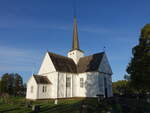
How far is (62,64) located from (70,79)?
3.86 metres

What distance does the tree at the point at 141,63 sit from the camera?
20.9m

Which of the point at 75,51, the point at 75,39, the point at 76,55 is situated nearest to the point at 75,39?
the point at 75,39

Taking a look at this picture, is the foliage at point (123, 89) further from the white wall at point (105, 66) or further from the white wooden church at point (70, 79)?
the white wooden church at point (70, 79)

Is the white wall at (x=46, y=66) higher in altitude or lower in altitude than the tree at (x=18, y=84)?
higher

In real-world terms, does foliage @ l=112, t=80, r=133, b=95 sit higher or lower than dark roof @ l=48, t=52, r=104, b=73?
lower

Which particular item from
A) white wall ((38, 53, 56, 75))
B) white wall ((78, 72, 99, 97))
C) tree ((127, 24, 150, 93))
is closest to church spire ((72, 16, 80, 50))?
white wall ((38, 53, 56, 75))

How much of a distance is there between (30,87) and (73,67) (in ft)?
35.3

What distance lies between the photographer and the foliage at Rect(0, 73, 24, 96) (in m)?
48.3

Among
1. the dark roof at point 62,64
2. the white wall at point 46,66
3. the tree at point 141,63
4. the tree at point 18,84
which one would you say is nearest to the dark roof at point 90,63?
the dark roof at point 62,64

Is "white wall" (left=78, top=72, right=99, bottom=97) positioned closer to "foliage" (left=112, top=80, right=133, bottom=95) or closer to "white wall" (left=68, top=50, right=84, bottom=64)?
"white wall" (left=68, top=50, right=84, bottom=64)

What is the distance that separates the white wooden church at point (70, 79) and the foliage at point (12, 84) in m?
21.2

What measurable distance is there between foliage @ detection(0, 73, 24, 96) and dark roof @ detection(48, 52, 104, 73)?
26.1 m

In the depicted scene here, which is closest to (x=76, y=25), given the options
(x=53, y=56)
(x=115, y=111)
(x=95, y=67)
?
(x=53, y=56)

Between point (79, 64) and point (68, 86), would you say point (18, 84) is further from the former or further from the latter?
point (68, 86)
